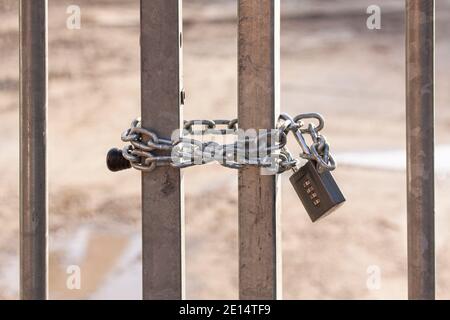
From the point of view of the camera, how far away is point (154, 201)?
2.12 feet

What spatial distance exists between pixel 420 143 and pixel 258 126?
28 centimetres

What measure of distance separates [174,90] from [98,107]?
1.73 metres

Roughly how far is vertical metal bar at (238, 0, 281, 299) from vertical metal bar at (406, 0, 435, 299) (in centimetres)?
25

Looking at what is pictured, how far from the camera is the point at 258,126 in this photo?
0.62m

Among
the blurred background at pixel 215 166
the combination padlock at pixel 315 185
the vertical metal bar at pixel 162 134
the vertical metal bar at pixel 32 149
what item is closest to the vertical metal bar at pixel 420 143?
the combination padlock at pixel 315 185

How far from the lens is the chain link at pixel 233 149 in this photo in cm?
61

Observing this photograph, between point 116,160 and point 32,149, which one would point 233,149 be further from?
point 32,149

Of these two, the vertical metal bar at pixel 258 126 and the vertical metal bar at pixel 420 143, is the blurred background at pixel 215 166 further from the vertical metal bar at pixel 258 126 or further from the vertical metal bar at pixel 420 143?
the vertical metal bar at pixel 258 126

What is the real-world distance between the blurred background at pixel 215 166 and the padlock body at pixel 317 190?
4.98 feet

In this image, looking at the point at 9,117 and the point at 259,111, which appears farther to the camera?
the point at 9,117

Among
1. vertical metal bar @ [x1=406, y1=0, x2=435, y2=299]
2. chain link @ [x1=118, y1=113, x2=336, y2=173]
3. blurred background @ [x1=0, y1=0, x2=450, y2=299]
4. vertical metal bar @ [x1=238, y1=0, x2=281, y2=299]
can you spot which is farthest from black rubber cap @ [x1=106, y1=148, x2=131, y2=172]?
blurred background @ [x1=0, y1=0, x2=450, y2=299]

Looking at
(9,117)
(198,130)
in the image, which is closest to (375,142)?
(9,117)

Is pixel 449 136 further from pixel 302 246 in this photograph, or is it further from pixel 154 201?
pixel 154 201

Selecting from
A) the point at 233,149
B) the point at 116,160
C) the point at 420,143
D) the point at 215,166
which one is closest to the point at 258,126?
the point at 233,149
